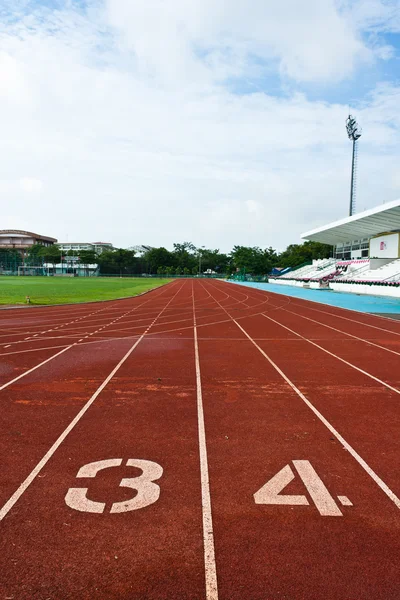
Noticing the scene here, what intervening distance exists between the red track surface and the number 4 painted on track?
3 centimetres

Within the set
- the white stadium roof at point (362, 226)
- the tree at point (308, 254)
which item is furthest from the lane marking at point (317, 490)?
the tree at point (308, 254)

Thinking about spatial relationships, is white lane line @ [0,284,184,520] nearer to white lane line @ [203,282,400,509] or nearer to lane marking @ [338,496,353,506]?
lane marking @ [338,496,353,506]

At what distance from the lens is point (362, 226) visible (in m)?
44.6

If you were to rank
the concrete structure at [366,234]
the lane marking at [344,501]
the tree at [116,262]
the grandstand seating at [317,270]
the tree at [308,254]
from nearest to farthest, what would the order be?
the lane marking at [344,501] < the concrete structure at [366,234] < the grandstand seating at [317,270] < the tree at [308,254] < the tree at [116,262]

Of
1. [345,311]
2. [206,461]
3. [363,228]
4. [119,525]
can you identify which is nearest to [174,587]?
[119,525]

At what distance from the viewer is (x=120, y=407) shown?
6.01 m

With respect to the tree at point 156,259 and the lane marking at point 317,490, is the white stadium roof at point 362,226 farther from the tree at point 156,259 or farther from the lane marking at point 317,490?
the tree at point 156,259

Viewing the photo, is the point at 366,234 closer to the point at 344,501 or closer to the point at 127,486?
the point at 344,501

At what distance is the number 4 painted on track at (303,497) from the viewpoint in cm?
355

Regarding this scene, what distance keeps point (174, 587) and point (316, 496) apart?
161 cm

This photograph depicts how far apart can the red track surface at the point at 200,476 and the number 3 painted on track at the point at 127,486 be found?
0.03 m

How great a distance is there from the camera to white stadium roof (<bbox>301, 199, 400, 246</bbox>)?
Answer: 116ft

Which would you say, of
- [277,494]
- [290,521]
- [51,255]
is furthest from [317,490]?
[51,255]

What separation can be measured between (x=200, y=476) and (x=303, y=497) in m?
1.00
